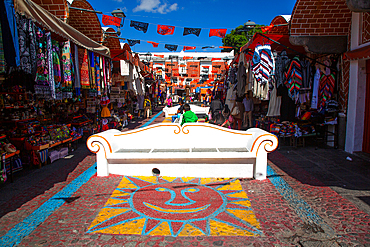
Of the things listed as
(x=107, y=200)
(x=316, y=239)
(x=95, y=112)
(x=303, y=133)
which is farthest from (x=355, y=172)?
(x=95, y=112)

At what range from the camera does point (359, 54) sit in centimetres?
568

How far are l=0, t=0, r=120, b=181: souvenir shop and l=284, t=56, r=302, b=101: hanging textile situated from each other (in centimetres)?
560

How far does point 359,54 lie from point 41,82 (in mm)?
7235

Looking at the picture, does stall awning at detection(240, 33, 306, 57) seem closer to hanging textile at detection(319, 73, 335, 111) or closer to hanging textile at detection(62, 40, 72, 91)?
hanging textile at detection(319, 73, 335, 111)

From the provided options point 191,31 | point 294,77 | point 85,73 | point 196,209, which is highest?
point 191,31

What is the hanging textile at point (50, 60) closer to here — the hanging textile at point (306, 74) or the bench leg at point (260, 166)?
the bench leg at point (260, 166)

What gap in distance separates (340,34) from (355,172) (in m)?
4.09

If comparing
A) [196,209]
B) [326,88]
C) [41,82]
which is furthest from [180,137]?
[326,88]

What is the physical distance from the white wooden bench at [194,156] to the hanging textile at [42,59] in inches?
56.0

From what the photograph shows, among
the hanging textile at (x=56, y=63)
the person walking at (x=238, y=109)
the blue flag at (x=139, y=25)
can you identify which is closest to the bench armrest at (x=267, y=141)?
the hanging textile at (x=56, y=63)

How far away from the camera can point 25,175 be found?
16.3 ft

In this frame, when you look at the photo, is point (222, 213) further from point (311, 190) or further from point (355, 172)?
point (355, 172)

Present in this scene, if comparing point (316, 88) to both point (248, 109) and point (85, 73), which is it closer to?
point (248, 109)

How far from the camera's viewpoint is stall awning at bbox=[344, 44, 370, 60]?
5360mm
